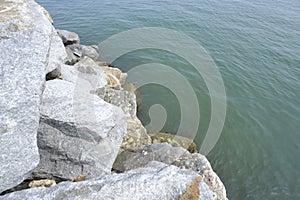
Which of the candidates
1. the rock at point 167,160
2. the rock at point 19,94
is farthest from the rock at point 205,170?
the rock at point 19,94

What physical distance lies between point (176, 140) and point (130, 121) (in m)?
2.22

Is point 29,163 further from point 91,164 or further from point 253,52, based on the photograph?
point 253,52

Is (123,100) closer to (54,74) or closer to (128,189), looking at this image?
(54,74)

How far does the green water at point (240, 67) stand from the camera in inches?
431

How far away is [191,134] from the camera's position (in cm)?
1254

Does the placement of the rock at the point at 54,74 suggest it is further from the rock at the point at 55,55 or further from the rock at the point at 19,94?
the rock at the point at 19,94

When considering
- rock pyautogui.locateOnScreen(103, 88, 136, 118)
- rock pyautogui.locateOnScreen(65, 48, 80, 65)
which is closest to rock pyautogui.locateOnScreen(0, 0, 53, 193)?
rock pyautogui.locateOnScreen(103, 88, 136, 118)

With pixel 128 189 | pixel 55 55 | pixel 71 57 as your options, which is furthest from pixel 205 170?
pixel 71 57

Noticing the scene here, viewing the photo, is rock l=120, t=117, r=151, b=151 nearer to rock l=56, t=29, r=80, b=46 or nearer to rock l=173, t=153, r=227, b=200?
rock l=173, t=153, r=227, b=200

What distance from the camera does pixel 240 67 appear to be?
57.3ft

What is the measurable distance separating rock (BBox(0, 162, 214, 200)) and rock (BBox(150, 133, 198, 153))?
21.6 feet

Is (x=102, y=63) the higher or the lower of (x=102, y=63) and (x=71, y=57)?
the lower

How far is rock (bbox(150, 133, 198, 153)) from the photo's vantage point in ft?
36.8

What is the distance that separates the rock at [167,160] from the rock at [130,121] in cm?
70
